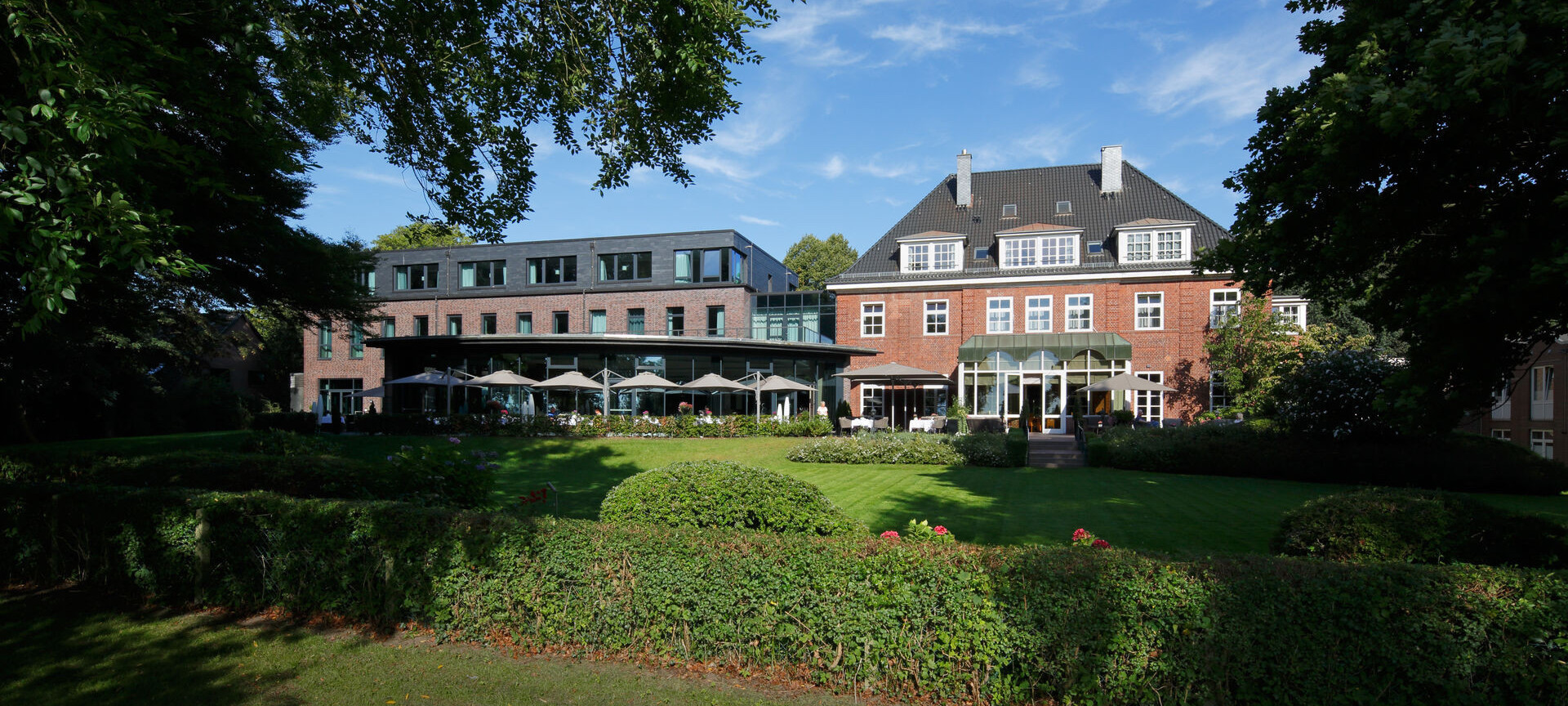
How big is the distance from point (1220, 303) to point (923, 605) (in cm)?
2828

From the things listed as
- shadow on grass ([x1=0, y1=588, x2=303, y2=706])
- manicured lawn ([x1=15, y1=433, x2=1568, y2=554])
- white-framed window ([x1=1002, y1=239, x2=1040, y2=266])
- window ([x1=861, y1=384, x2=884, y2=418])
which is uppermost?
white-framed window ([x1=1002, y1=239, x2=1040, y2=266])

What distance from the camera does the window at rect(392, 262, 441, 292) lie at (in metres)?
40.1

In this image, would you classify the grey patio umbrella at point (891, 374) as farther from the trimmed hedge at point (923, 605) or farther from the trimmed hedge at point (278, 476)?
the trimmed hedge at point (923, 605)

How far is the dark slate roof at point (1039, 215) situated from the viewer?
2911 centimetres

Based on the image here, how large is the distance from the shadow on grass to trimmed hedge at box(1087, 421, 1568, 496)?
685 inches

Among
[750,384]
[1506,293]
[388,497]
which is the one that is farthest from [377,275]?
[1506,293]

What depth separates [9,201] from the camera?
15.7ft

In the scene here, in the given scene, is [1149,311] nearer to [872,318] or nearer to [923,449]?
[872,318]

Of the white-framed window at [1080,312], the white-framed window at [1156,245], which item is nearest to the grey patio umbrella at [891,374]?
the white-framed window at [1080,312]

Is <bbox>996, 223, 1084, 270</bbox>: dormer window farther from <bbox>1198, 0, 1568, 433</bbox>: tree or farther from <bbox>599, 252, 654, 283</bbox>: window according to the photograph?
<bbox>1198, 0, 1568, 433</bbox>: tree

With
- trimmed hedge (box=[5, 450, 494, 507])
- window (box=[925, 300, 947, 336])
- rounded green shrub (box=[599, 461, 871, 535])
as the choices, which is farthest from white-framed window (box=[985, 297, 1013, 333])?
rounded green shrub (box=[599, 461, 871, 535])

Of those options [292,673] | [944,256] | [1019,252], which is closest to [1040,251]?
[1019,252]

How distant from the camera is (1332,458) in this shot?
15672 mm

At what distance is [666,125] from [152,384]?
30536mm
